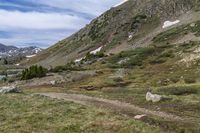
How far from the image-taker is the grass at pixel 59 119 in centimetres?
2903

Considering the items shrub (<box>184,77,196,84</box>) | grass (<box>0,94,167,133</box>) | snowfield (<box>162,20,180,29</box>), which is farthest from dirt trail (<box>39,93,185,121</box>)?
snowfield (<box>162,20,180,29</box>)

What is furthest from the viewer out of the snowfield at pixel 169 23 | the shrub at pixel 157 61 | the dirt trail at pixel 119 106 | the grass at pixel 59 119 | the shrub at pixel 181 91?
the snowfield at pixel 169 23

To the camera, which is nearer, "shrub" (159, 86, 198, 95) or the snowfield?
"shrub" (159, 86, 198, 95)

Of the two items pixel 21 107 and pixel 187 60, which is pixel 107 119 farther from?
pixel 187 60

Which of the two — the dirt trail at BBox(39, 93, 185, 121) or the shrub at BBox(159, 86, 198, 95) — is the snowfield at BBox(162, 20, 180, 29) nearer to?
the shrub at BBox(159, 86, 198, 95)

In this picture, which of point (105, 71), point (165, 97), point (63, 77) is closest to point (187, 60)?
point (105, 71)

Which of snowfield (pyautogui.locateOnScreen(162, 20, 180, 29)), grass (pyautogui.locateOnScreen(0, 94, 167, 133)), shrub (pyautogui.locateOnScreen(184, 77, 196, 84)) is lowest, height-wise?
grass (pyautogui.locateOnScreen(0, 94, 167, 133))

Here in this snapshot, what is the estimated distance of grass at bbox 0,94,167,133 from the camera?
29031 mm

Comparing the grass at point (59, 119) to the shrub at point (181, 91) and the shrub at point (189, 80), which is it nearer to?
the shrub at point (181, 91)

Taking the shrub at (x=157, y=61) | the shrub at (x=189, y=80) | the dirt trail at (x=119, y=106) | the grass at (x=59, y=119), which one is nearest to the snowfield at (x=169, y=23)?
the shrub at (x=157, y=61)

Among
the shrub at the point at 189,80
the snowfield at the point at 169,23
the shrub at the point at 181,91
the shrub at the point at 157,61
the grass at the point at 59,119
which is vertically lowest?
the grass at the point at 59,119

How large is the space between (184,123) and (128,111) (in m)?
6.04

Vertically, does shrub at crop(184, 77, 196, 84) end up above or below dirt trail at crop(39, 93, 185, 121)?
above

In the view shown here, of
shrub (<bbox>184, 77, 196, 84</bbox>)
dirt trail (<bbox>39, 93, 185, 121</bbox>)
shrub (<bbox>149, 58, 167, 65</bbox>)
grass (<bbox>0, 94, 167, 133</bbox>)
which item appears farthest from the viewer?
shrub (<bbox>149, 58, 167, 65</bbox>)
